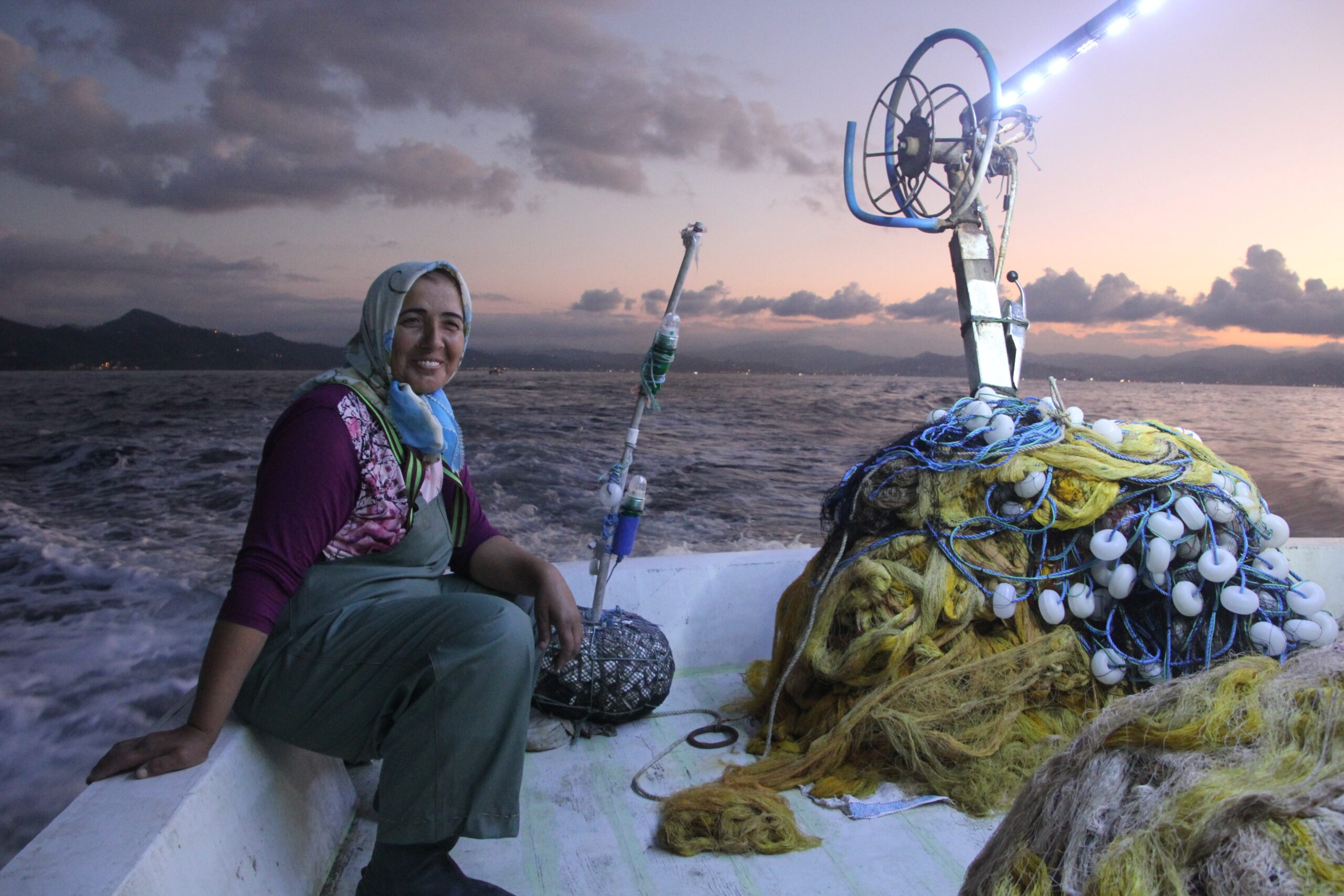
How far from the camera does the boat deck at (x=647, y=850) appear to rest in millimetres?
1725

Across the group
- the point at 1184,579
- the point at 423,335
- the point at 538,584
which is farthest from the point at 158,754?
the point at 1184,579

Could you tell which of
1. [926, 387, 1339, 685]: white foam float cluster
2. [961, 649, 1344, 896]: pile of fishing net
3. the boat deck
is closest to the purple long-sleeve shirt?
the boat deck

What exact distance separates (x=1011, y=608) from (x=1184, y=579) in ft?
1.56

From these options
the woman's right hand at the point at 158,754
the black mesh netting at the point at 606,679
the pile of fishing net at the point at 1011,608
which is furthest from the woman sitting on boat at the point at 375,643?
the pile of fishing net at the point at 1011,608

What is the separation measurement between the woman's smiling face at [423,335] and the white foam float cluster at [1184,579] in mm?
1573

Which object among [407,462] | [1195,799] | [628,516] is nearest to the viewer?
[1195,799]

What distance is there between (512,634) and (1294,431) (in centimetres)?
1191

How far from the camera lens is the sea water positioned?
14.3 feet

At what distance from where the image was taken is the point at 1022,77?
13.5 feet

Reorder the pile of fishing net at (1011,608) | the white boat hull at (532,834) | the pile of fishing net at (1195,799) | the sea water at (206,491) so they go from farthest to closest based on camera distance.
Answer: the sea water at (206,491), the pile of fishing net at (1011,608), the white boat hull at (532,834), the pile of fishing net at (1195,799)

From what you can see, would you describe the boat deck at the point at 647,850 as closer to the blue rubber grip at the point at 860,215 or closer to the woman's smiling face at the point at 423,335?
the woman's smiling face at the point at 423,335

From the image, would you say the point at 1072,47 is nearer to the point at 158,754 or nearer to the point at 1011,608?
the point at 1011,608

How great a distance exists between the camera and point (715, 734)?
8.06ft

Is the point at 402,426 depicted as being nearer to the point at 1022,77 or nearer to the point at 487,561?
the point at 487,561
